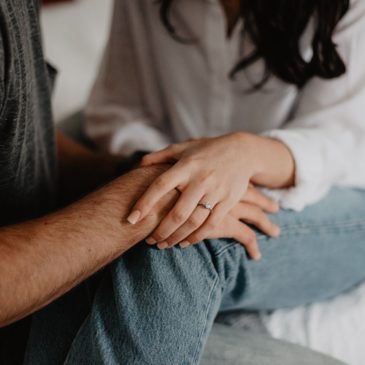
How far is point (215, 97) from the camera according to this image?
934 mm

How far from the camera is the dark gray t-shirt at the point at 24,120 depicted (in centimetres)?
51

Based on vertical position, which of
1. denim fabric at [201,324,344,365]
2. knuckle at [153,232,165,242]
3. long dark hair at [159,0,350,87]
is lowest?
denim fabric at [201,324,344,365]

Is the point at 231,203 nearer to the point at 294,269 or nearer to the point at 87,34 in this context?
the point at 294,269

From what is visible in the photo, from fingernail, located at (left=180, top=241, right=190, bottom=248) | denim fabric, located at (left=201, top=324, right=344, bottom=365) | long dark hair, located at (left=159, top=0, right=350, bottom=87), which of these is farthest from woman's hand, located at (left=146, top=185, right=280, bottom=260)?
long dark hair, located at (left=159, top=0, right=350, bottom=87)

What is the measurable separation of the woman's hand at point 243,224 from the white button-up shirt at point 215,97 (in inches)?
1.9

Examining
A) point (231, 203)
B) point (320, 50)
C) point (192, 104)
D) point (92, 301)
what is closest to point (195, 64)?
point (192, 104)

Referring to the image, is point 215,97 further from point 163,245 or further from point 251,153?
point 163,245

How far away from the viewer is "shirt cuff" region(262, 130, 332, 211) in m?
0.71

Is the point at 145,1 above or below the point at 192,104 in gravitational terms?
above

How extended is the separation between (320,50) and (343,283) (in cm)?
36

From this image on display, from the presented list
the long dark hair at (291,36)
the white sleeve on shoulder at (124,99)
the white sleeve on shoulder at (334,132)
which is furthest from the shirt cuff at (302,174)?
the white sleeve on shoulder at (124,99)

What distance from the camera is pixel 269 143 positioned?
0.70 m

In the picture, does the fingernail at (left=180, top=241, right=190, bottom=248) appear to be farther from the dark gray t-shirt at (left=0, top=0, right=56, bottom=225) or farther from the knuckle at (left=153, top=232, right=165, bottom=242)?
the dark gray t-shirt at (left=0, top=0, right=56, bottom=225)

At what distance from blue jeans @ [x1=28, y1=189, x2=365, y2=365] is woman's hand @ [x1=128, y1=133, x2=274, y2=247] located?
4cm
